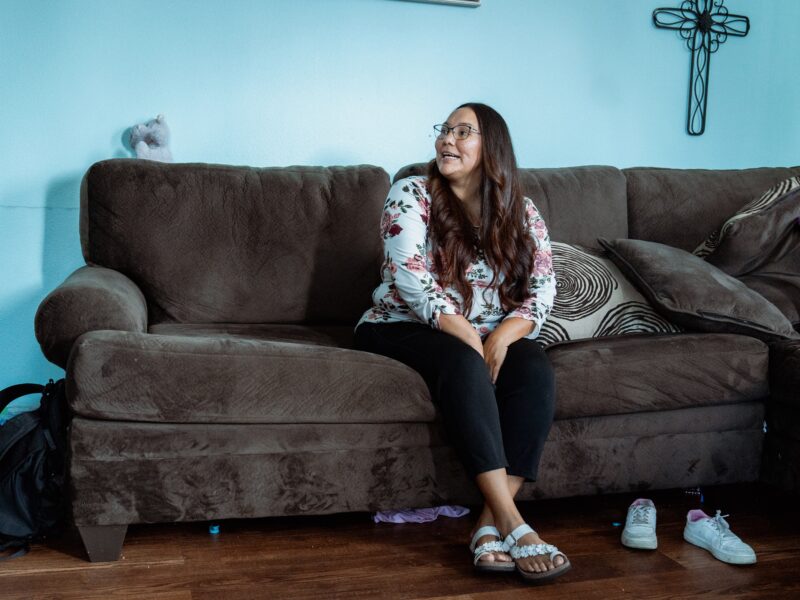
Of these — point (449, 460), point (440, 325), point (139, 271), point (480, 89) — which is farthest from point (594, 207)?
point (139, 271)

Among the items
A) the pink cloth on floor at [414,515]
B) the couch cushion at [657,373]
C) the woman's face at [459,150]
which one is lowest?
the pink cloth on floor at [414,515]

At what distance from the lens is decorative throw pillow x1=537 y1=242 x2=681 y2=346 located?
2.35m

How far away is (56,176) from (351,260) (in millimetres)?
1030

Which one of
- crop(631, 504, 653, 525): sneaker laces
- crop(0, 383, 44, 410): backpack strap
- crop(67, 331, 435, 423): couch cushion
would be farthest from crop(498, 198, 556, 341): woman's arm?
crop(0, 383, 44, 410): backpack strap

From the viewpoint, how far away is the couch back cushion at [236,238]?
2.44 metres

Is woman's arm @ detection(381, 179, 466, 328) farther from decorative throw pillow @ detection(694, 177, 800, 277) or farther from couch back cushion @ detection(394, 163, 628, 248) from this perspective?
decorative throw pillow @ detection(694, 177, 800, 277)

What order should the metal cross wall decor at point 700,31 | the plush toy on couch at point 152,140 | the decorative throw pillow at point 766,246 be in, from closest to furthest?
the decorative throw pillow at point 766,246 < the plush toy on couch at point 152,140 < the metal cross wall decor at point 700,31

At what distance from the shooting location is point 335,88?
117 inches

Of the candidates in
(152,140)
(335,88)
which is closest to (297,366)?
(152,140)

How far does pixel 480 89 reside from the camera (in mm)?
3123

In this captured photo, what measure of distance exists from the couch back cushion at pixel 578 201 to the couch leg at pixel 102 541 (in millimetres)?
1354

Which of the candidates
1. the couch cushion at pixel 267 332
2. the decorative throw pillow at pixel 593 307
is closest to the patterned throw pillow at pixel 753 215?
the decorative throw pillow at pixel 593 307

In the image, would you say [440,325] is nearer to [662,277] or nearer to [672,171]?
[662,277]

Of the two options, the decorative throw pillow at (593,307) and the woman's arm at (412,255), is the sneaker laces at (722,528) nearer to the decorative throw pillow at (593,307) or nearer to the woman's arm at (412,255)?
the decorative throw pillow at (593,307)
